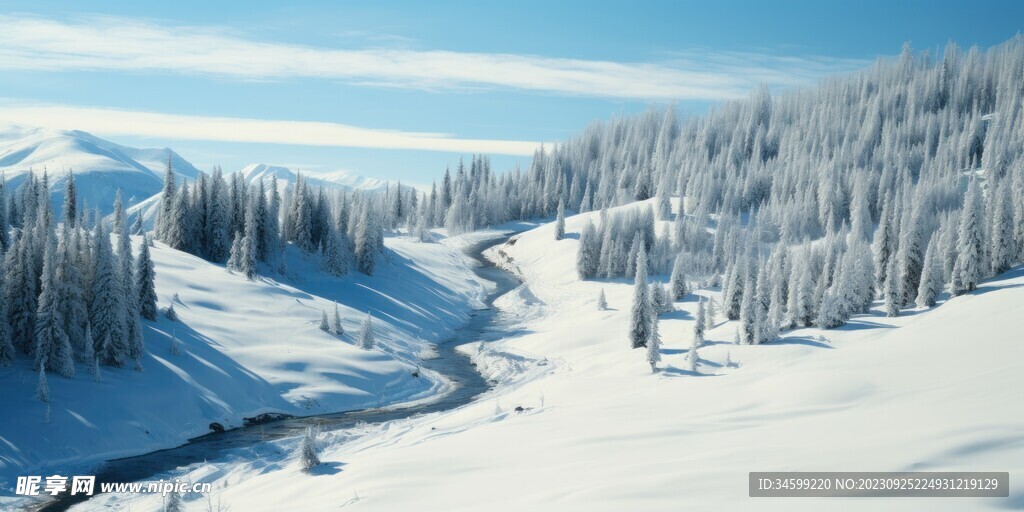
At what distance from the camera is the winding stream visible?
39781 millimetres

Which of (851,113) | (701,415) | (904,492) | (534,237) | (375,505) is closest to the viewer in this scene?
(904,492)

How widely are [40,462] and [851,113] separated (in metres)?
206

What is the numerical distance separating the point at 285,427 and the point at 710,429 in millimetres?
30258

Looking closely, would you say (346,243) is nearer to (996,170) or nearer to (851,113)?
(996,170)

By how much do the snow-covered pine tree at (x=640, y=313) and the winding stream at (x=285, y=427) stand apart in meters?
14.9

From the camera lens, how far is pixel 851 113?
197375 millimetres

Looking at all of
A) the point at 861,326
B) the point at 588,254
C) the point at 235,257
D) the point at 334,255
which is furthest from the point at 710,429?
the point at 588,254

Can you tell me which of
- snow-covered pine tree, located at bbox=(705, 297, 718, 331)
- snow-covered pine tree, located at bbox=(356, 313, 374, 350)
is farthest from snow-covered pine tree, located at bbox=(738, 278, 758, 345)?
snow-covered pine tree, located at bbox=(356, 313, 374, 350)

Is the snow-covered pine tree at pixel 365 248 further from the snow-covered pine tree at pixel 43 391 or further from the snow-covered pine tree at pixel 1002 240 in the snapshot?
the snow-covered pine tree at pixel 1002 240

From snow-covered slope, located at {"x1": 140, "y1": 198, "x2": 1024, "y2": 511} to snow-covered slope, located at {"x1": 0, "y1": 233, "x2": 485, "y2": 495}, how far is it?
27.5ft

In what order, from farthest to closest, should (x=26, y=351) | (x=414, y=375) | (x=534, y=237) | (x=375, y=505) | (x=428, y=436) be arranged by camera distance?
(x=534, y=237)
(x=414, y=375)
(x=26, y=351)
(x=428, y=436)
(x=375, y=505)

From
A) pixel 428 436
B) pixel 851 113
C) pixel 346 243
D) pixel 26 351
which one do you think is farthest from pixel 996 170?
pixel 26 351

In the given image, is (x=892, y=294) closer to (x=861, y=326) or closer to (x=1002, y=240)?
(x=861, y=326)

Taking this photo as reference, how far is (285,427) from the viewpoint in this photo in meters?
49.8
